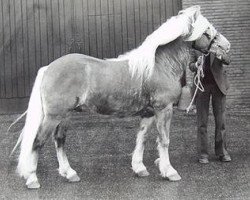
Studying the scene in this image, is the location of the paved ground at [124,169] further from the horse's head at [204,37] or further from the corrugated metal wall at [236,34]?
the horse's head at [204,37]

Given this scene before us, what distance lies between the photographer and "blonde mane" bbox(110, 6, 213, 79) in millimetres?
6703

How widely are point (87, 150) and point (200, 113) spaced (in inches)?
86.9

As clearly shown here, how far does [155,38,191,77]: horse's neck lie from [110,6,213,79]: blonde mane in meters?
0.17

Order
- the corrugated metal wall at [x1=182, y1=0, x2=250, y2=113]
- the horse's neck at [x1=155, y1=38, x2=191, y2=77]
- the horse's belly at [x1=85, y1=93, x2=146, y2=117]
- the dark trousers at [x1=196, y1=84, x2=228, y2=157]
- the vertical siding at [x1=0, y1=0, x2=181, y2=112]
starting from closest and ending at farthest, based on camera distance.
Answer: the horse's belly at [x1=85, y1=93, x2=146, y2=117], the horse's neck at [x1=155, y1=38, x2=191, y2=77], the dark trousers at [x1=196, y1=84, x2=228, y2=157], the corrugated metal wall at [x1=182, y1=0, x2=250, y2=113], the vertical siding at [x1=0, y1=0, x2=181, y2=112]

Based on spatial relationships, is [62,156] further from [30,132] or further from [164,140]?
[164,140]

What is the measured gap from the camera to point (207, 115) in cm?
774

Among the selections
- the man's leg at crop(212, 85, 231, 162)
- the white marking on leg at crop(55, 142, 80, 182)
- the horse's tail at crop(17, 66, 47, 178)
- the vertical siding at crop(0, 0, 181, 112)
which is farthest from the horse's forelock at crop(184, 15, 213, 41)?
the vertical siding at crop(0, 0, 181, 112)

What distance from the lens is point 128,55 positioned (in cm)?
696

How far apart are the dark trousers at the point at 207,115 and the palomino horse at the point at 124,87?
2.49 feet

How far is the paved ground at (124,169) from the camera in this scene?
20.5 feet

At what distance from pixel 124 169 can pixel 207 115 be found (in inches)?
60.1

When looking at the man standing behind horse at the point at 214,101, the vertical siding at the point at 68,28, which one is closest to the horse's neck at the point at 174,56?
the man standing behind horse at the point at 214,101

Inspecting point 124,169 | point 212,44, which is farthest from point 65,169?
point 212,44

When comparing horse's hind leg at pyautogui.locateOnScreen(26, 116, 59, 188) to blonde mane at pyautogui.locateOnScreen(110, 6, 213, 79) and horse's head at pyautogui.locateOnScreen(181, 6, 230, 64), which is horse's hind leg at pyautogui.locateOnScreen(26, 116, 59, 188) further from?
horse's head at pyautogui.locateOnScreen(181, 6, 230, 64)
